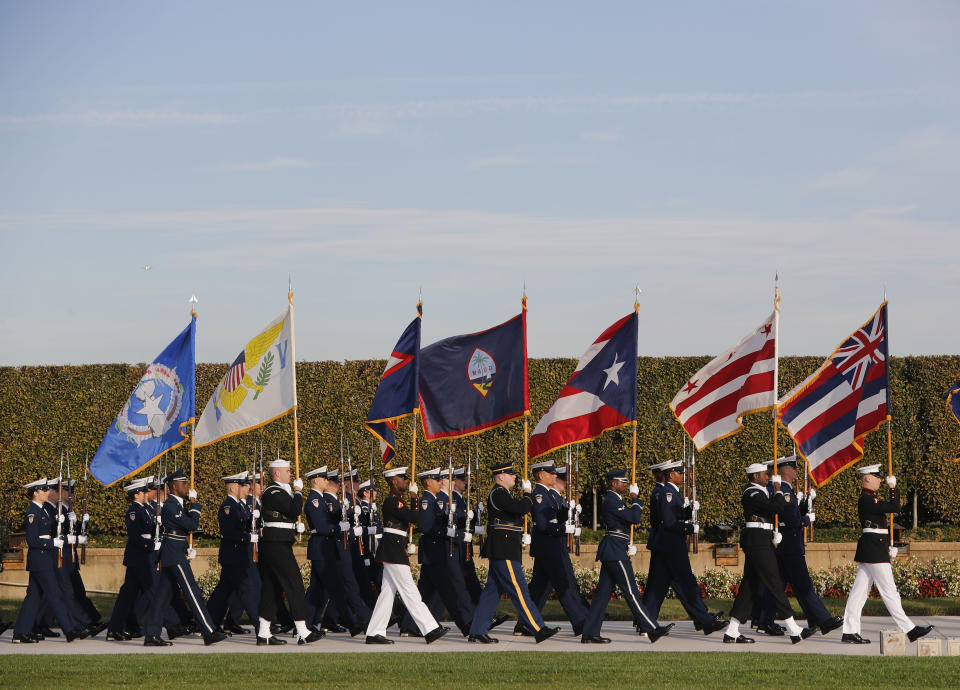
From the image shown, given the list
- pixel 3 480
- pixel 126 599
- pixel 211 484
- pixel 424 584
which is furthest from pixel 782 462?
pixel 3 480

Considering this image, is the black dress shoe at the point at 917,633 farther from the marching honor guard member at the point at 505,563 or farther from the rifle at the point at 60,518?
the rifle at the point at 60,518

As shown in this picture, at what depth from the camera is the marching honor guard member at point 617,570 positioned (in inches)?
526

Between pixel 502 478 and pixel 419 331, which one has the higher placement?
pixel 419 331

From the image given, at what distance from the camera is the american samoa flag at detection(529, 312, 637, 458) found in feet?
48.8

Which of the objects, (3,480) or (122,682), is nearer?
(122,682)

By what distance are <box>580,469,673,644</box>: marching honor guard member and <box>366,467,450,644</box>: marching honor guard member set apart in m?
1.53

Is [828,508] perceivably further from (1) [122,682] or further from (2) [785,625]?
(1) [122,682]

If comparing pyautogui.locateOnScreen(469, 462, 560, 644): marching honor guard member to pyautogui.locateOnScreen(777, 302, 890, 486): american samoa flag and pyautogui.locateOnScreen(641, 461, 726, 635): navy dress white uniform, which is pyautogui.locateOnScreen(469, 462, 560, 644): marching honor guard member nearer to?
pyautogui.locateOnScreen(641, 461, 726, 635): navy dress white uniform

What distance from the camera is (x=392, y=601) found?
44.8ft

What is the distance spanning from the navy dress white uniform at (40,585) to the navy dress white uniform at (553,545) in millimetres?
4884

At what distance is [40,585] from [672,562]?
6.50 meters

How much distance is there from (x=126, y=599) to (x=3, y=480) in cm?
926

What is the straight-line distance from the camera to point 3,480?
889 inches

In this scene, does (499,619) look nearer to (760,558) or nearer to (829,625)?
(760,558)
